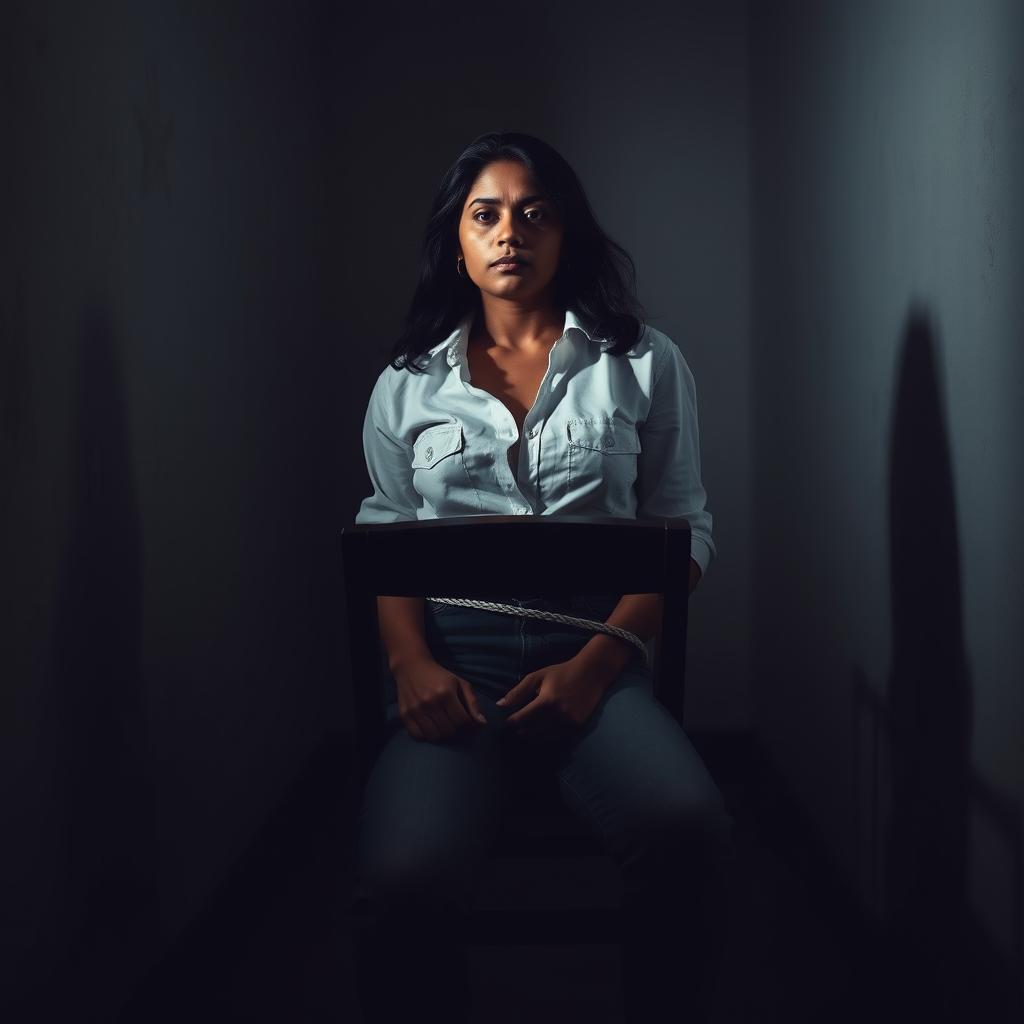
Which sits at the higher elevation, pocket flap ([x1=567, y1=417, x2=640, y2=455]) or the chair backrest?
pocket flap ([x1=567, y1=417, x2=640, y2=455])

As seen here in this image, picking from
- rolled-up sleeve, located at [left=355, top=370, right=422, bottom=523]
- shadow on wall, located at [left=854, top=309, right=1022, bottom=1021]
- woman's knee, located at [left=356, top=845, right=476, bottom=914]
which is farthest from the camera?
rolled-up sleeve, located at [left=355, top=370, right=422, bottom=523]

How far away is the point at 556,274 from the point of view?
1601 millimetres

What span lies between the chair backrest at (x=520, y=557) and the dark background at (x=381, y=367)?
1.23 feet

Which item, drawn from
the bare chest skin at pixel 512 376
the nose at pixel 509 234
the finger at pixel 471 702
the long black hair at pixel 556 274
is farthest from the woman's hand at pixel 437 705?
the nose at pixel 509 234

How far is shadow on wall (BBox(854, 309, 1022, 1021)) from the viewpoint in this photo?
134 centimetres

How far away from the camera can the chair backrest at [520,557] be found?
1143mm

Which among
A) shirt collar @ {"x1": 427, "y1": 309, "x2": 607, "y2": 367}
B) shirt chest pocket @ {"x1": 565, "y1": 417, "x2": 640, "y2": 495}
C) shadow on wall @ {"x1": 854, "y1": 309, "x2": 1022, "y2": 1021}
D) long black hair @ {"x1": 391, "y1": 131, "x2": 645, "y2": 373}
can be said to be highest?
long black hair @ {"x1": 391, "y1": 131, "x2": 645, "y2": 373}

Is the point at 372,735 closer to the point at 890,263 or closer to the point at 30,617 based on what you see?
the point at 30,617

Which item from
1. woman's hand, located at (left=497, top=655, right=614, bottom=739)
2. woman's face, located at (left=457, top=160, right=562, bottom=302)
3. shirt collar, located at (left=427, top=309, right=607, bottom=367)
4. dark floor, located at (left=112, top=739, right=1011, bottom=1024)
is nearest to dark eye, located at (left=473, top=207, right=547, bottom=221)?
woman's face, located at (left=457, top=160, right=562, bottom=302)

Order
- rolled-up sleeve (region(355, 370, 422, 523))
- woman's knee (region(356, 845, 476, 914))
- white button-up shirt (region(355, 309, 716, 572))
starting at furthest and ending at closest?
rolled-up sleeve (region(355, 370, 422, 523))
white button-up shirt (region(355, 309, 716, 572))
woman's knee (region(356, 845, 476, 914))

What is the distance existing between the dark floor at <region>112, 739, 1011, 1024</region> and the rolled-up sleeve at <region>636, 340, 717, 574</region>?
67cm

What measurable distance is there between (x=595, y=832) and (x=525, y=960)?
715 mm

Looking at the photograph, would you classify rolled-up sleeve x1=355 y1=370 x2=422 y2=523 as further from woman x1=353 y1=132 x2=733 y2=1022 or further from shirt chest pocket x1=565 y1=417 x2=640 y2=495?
shirt chest pocket x1=565 y1=417 x2=640 y2=495

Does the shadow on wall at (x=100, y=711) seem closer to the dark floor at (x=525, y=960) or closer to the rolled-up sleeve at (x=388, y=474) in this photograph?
the dark floor at (x=525, y=960)
